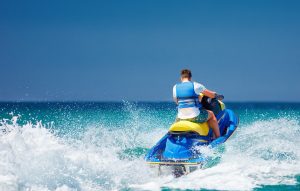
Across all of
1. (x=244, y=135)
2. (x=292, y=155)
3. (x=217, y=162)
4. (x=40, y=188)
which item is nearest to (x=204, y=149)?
(x=217, y=162)

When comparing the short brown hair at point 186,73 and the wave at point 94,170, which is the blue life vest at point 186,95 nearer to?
the short brown hair at point 186,73

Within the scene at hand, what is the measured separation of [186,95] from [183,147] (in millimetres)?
893

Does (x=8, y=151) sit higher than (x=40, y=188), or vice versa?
(x=8, y=151)

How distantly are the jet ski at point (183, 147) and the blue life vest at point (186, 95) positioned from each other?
33cm

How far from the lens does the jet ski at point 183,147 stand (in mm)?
7523

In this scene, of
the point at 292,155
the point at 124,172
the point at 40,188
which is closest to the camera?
the point at 40,188

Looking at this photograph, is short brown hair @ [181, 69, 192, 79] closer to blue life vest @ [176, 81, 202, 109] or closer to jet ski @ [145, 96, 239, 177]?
blue life vest @ [176, 81, 202, 109]

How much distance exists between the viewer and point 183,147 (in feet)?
25.7

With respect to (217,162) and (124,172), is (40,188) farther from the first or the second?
(217,162)

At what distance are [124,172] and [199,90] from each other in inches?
73.5

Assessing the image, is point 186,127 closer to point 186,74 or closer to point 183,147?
point 183,147

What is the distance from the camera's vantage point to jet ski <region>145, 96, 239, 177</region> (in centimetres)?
752

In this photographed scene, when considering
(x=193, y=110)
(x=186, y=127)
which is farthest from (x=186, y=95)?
(x=186, y=127)

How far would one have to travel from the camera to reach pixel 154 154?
7977 millimetres
